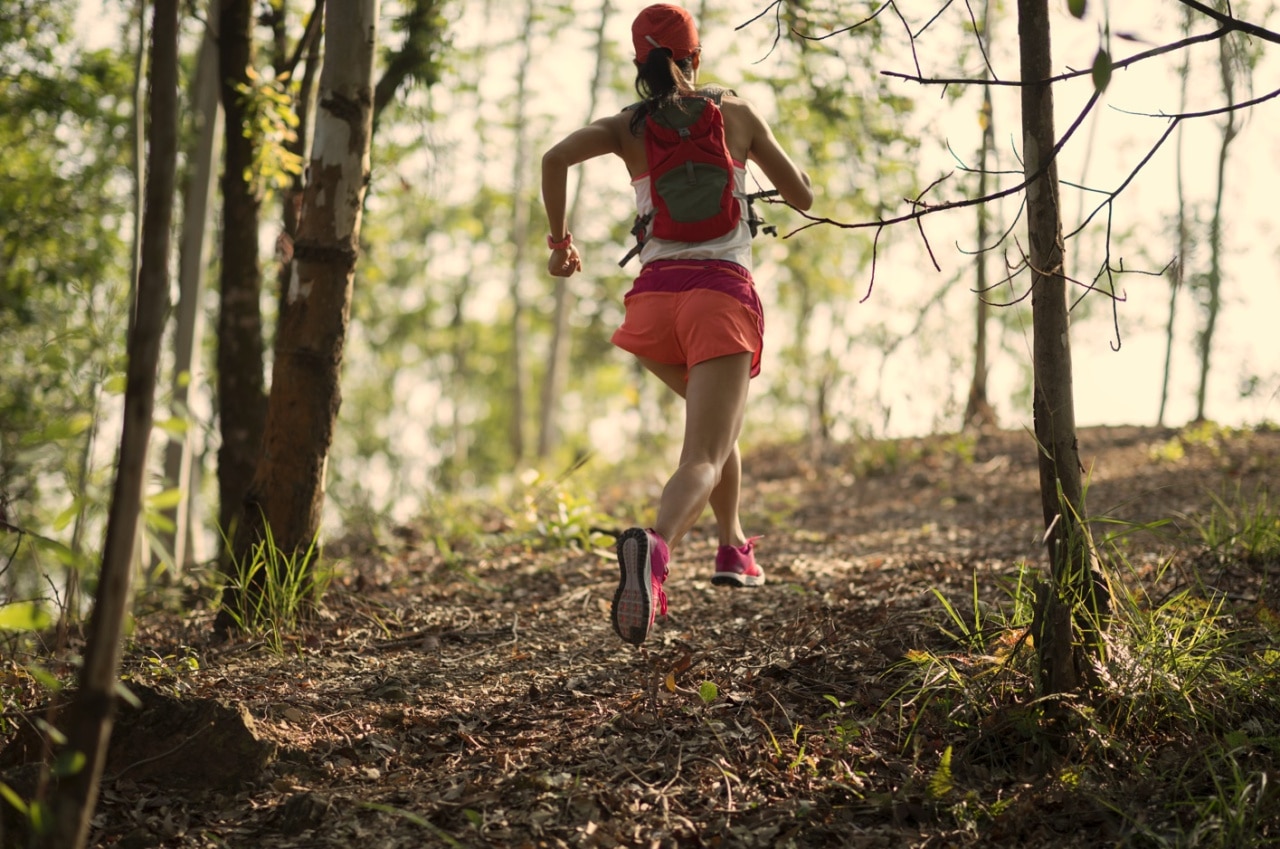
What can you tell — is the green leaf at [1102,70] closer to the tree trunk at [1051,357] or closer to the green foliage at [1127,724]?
the tree trunk at [1051,357]

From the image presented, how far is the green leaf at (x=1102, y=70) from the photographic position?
1767 mm

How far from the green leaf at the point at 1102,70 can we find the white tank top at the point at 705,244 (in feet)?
4.96

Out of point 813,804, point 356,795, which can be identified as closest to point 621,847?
point 813,804

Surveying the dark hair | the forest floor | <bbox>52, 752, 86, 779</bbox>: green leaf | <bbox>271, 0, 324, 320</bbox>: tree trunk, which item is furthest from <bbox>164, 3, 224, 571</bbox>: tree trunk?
<bbox>52, 752, 86, 779</bbox>: green leaf

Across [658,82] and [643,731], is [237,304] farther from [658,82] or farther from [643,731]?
[643,731]

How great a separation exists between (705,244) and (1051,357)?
1.15m

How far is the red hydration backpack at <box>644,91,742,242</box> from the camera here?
122 inches

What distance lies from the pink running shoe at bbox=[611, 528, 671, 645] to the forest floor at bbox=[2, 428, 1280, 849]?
22 cm

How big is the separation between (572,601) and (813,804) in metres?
1.97

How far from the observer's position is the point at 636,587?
2.81 m

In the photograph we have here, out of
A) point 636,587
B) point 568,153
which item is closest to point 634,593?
point 636,587

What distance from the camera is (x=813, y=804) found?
2.35 meters

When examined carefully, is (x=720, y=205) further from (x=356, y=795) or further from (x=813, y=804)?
(x=356, y=795)

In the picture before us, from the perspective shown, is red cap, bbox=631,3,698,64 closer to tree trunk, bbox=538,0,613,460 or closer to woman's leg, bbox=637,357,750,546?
woman's leg, bbox=637,357,750,546
